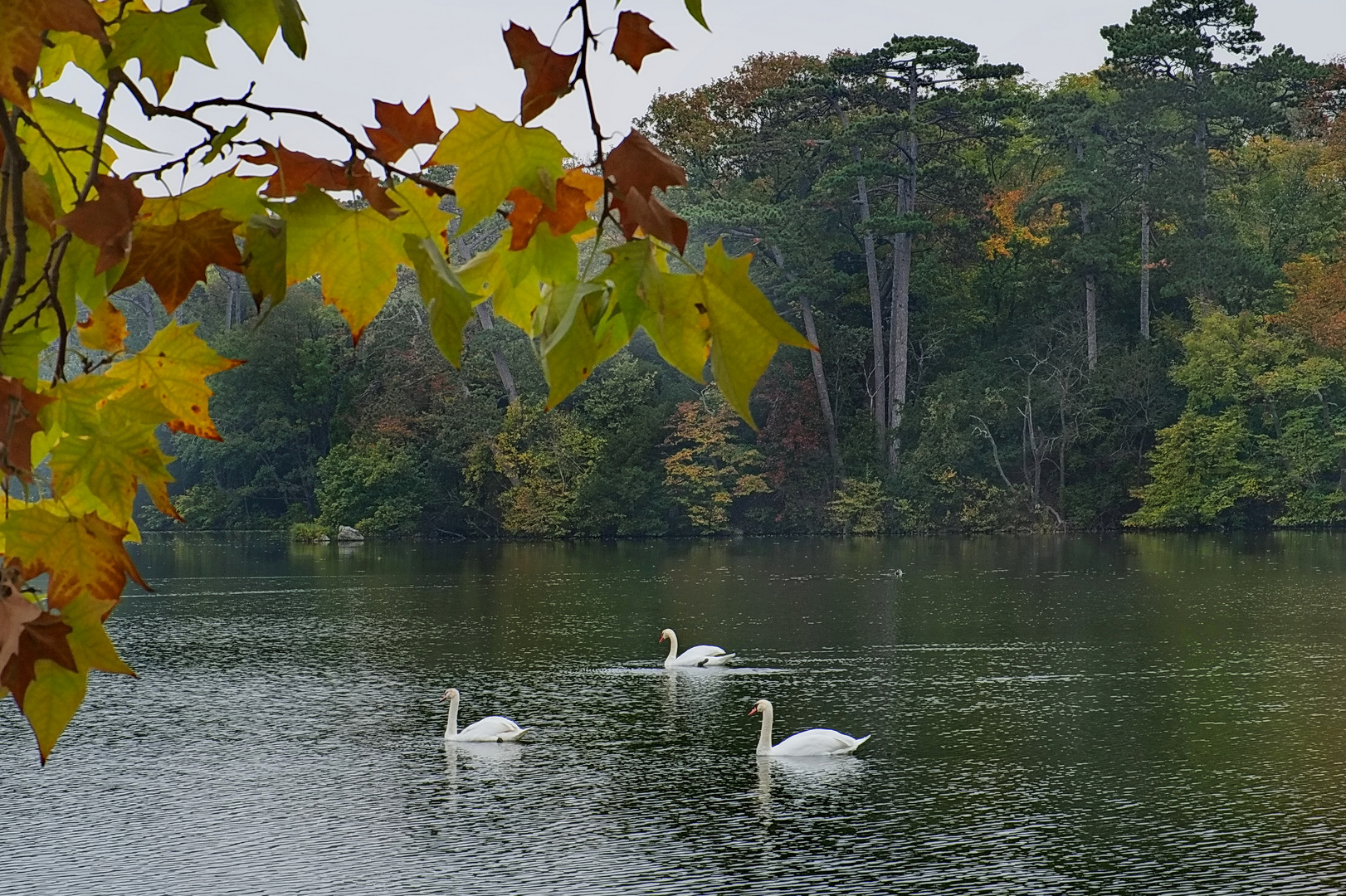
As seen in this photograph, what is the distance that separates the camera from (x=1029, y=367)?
3659 centimetres

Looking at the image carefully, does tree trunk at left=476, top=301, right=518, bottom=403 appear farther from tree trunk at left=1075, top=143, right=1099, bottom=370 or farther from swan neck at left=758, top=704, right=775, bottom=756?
swan neck at left=758, top=704, right=775, bottom=756

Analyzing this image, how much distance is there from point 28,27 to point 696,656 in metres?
18.4

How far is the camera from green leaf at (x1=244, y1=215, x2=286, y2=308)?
0.81 meters

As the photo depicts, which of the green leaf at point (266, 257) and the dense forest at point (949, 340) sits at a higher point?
the dense forest at point (949, 340)

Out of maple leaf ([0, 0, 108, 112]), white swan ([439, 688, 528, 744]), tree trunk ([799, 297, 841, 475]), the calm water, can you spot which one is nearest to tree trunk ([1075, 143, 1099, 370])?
tree trunk ([799, 297, 841, 475])

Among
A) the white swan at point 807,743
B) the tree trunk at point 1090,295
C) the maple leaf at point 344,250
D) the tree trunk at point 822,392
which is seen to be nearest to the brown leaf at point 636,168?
the maple leaf at point 344,250

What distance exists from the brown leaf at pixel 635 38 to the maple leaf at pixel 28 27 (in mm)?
266

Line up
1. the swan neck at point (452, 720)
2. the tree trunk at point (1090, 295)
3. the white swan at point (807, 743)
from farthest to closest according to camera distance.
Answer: the tree trunk at point (1090, 295) < the swan neck at point (452, 720) < the white swan at point (807, 743)

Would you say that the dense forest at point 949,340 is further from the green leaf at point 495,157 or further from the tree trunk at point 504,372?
the green leaf at point 495,157

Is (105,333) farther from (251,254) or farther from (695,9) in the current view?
(695,9)

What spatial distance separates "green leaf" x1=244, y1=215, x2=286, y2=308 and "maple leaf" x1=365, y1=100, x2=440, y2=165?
9 centimetres

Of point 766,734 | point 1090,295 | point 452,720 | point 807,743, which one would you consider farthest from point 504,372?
point 807,743

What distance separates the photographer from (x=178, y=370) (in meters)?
1.10

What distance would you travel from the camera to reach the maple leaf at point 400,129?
2.89ft
